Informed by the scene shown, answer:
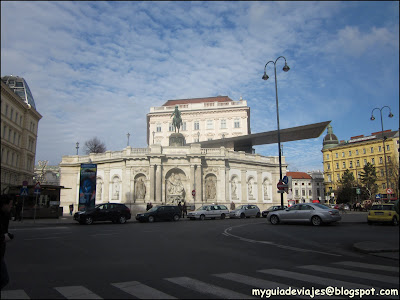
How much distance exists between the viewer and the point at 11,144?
52.1m

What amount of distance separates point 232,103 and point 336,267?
223 feet

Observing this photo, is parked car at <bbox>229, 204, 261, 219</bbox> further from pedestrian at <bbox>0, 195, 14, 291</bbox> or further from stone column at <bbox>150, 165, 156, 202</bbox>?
pedestrian at <bbox>0, 195, 14, 291</bbox>

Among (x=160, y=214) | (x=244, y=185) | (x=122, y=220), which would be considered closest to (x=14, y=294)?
(x=122, y=220)

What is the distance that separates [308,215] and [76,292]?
15939 millimetres

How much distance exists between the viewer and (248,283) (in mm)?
5957

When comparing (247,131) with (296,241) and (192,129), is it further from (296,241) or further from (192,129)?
(296,241)

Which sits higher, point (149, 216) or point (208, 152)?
point (208, 152)

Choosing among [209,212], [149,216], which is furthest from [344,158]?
[149,216]

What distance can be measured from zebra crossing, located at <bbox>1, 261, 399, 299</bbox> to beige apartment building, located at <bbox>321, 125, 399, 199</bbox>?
237 feet

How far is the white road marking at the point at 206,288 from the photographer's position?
17.0 ft

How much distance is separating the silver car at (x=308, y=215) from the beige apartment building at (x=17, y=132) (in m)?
41.2

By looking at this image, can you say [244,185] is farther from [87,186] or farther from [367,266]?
[367,266]

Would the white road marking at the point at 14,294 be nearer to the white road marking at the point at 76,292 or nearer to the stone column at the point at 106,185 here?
the white road marking at the point at 76,292

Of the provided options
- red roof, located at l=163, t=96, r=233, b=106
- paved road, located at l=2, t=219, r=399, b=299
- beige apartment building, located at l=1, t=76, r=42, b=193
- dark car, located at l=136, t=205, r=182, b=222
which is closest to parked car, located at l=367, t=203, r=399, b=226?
paved road, located at l=2, t=219, r=399, b=299
